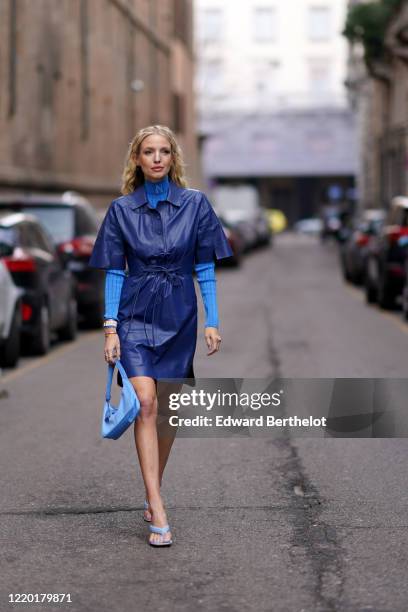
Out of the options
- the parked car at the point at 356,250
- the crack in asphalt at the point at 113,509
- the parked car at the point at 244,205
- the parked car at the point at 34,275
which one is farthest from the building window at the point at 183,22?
the crack in asphalt at the point at 113,509

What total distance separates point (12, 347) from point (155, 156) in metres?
7.43

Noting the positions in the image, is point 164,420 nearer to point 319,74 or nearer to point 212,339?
point 212,339

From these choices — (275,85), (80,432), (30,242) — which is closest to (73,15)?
(30,242)

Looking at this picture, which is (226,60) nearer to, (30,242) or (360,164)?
(360,164)

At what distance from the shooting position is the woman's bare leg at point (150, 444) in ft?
18.5

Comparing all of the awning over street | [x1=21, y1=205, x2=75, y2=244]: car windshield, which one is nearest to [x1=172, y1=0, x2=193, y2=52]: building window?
the awning over street

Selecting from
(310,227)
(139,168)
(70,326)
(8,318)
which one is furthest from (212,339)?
(310,227)

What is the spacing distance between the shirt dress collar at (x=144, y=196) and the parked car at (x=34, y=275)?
7.57 m

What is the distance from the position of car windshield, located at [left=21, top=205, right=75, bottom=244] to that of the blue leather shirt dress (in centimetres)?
1125

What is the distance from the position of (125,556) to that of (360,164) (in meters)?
61.6

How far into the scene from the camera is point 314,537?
19.1 ft

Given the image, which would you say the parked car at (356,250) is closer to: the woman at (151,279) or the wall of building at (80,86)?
the wall of building at (80,86)

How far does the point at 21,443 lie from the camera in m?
8.56

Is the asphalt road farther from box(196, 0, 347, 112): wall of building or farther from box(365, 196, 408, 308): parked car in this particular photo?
box(196, 0, 347, 112): wall of building
